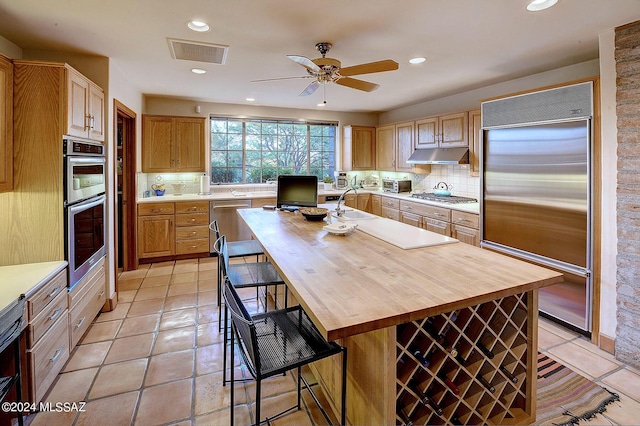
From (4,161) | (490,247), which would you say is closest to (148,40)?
(4,161)

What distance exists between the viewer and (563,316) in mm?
2885

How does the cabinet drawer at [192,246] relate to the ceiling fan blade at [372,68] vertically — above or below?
below

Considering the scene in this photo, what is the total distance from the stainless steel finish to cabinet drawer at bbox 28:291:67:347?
3721 millimetres

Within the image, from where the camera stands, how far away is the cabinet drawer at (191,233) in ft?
16.2

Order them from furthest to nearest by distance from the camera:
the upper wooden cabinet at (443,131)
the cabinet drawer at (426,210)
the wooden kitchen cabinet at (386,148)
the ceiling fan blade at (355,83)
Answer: the wooden kitchen cabinet at (386,148) < the upper wooden cabinet at (443,131) < the cabinet drawer at (426,210) < the ceiling fan blade at (355,83)

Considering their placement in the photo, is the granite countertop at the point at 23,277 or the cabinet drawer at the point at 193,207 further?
the cabinet drawer at the point at 193,207

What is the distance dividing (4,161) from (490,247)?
13.6 feet

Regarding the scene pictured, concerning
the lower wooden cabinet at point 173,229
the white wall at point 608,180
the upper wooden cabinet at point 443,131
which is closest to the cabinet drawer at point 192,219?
the lower wooden cabinet at point 173,229

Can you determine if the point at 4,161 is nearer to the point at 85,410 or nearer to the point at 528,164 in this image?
the point at 85,410

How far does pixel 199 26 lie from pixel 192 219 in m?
3.07

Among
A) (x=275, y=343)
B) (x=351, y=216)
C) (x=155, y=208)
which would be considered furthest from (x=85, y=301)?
(x=351, y=216)

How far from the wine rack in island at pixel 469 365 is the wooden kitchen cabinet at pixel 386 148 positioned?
4.40 m

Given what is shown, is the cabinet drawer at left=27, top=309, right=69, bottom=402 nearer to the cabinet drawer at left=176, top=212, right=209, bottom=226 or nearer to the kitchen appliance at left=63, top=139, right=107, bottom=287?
the kitchen appliance at left=63, top=139, right=107, bottom=287

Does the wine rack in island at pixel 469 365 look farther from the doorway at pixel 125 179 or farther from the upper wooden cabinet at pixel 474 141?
the doorway at pixel 125 179
